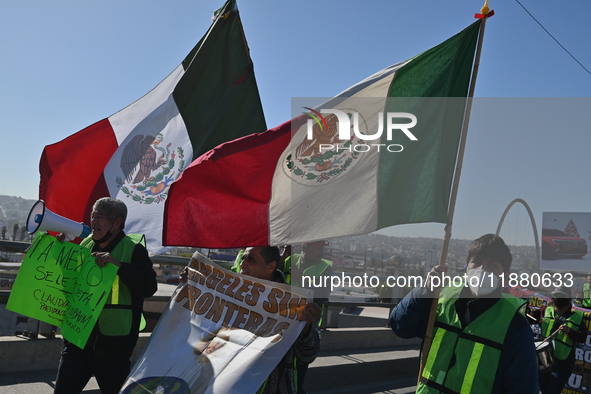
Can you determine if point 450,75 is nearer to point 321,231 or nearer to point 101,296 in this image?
point 321,231

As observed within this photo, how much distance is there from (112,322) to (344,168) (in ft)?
6.11

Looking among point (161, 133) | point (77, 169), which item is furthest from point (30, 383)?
point (161, 133)

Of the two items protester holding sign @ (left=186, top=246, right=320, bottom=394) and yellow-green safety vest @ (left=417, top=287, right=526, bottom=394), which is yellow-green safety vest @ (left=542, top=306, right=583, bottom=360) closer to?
yellow-green safety vest @ (left=417, top=287, right=526, bottom=394)

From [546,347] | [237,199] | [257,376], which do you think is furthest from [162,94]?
[546,347]

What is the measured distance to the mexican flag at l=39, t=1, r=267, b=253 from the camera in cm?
632

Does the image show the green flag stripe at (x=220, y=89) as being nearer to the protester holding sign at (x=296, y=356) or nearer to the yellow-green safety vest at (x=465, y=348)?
the protester holding sign at (x=296, y=356)

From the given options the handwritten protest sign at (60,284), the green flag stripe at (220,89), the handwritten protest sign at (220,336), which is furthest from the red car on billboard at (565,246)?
the handwritten protest sign at (60,284)

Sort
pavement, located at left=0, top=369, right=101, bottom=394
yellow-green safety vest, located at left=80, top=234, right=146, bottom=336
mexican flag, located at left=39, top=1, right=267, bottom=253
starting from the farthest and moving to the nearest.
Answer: mexican flag, located at left=39, top=1, right=267, bottom=253 < pavement, located at left=0, top=369, right=101, bottom=394 < yellow-green safety vest, located at left=80, top=234, right=146, bottom=336

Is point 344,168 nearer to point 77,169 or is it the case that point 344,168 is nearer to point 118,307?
point 118,307

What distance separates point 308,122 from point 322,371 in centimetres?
378

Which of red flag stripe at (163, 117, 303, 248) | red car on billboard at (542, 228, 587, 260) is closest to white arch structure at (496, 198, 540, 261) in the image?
red car on billboard at (542, 228, 587, 260)

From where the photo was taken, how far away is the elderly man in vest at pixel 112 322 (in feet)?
11.2

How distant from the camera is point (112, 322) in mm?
3477

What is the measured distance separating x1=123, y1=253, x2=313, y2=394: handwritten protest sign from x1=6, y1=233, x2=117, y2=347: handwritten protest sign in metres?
0.62
